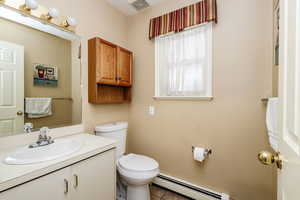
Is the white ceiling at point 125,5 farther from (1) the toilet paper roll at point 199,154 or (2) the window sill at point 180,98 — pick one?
(1) the toilet paper roll at point 199,154

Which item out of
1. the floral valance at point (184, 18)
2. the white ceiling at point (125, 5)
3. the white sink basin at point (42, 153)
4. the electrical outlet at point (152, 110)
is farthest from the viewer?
the electrical outlet at point (152, 110)

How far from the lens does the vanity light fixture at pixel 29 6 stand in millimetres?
1135

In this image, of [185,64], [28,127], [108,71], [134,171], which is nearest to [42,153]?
[28,127]

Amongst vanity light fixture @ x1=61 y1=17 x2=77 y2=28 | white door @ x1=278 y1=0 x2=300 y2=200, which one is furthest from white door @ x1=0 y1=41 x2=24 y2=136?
white door @ x1=278 y1=0 x2=300 y2=200

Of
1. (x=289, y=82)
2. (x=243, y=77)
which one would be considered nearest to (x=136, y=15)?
(x=243, y=77)

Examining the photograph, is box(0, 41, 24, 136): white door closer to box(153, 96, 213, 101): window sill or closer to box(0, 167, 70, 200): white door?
box(0, 167, 70, 200): white door

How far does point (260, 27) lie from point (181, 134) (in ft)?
4.39

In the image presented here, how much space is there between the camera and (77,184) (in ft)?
3.28

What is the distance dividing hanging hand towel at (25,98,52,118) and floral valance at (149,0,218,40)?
4.66ft

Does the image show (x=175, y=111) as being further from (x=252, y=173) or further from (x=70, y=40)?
(x=70, y=40)

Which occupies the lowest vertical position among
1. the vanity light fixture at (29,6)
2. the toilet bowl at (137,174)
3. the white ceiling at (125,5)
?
the toilet bowl at (137,174)

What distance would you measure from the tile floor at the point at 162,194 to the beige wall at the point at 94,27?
41.0 inches

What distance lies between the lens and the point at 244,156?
→ 55.5 inches

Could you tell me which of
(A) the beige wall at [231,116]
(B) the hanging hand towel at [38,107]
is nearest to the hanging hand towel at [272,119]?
(A) the beige wall at [231,116]
